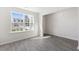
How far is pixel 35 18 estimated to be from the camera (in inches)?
270

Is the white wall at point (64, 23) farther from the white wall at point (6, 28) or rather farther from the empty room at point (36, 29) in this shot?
the white wall at point (6, 28)

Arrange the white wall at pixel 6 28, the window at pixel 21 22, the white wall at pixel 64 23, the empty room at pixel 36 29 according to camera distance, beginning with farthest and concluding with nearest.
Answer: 1. the white wall at pixel 64 23
2. the window at pixel 21 22
3. the white wall at pixel 6 28
4. the empty room at pixel 36 29

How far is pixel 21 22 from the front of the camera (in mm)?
5617

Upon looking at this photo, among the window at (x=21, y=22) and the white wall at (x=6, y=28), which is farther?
the window at (x=21, y=22)

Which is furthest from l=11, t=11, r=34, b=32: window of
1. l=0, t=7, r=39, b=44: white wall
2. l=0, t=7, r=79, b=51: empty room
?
l=0, t=7, r=39, b=44: white wall

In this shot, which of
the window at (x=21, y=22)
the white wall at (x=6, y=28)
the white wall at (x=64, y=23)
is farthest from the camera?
the white wall at (x=64, y=23)

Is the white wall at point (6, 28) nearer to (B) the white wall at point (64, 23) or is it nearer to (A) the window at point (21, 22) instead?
(A) the window at point (21, 22)

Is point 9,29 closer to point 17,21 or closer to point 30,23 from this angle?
point 17,21

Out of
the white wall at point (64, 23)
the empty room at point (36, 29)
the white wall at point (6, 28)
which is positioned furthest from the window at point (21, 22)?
the white wall at point (64, 23)

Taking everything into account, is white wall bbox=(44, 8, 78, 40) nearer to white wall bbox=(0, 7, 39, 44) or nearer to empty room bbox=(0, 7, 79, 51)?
empty room bbox=(0, 7, 79, 51)

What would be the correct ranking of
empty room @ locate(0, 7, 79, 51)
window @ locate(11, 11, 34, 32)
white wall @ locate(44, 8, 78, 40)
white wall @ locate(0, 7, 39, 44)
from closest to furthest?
empty room @ locate(0, 7, 79, 51)
white wall @ locate(0, 7, 39, 44)
window @ locate(11, 11, 34, 32)
white wall @ locate(44, 8, 78, 40)

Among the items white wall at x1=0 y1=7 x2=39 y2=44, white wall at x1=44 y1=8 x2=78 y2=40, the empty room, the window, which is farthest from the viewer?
white wall at x1=44 y1=8 x2=78 y2=40

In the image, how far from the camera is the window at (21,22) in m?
5.00

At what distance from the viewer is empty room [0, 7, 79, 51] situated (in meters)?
3.84
